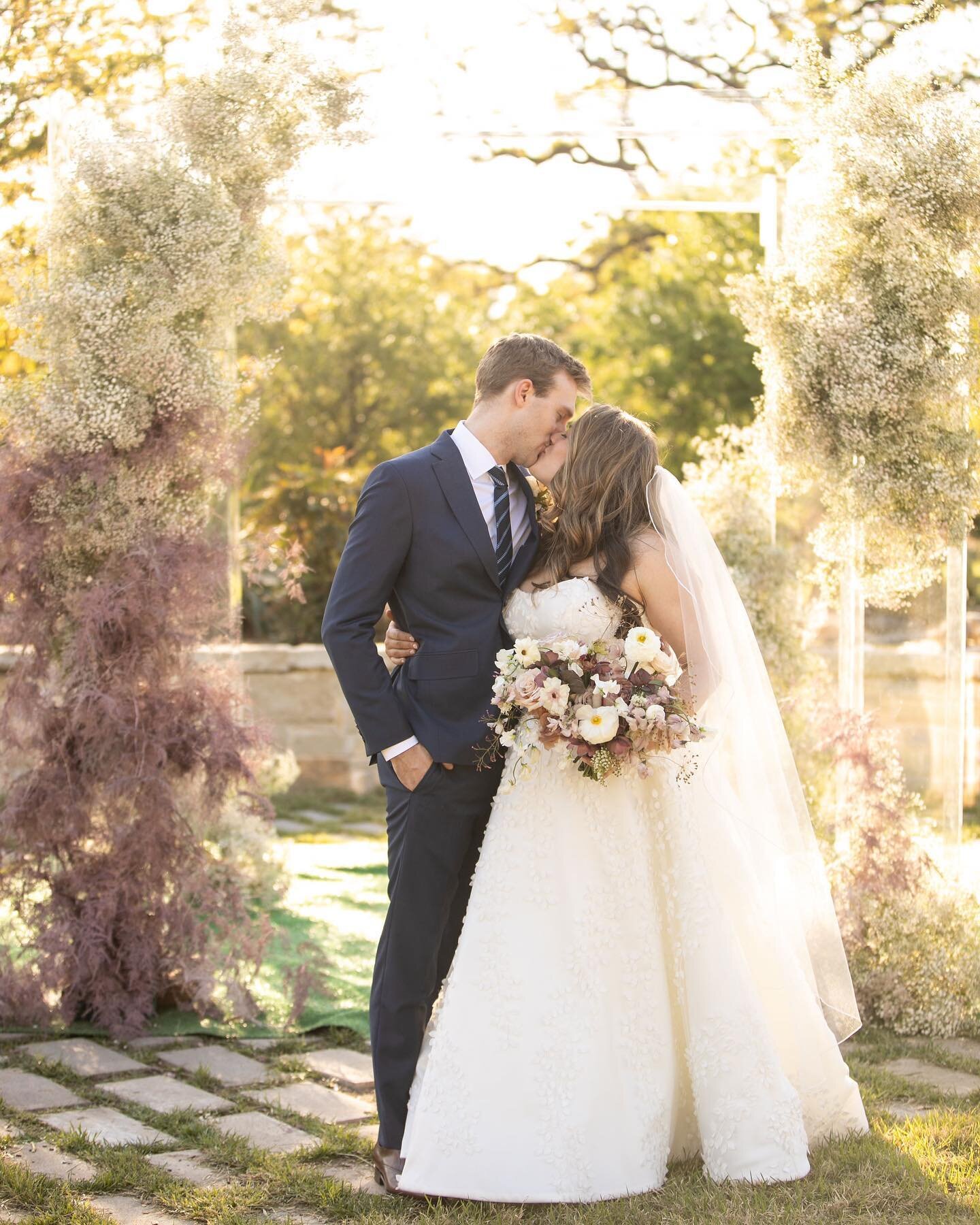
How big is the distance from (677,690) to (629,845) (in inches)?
17.0

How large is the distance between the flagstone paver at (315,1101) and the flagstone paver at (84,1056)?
0.52 metres

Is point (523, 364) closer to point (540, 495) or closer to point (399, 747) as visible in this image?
point (540, 495)

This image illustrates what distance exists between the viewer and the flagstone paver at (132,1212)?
3.23m

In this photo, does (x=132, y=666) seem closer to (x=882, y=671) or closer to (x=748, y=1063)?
(x=748, y=1063)

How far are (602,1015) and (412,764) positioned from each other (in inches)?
31.1

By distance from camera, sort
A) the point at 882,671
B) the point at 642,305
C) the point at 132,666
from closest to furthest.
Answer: the point at 132,666 → the point at 882,671 → the point at 642,305

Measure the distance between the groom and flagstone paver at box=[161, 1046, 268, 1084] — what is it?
3.31 feet

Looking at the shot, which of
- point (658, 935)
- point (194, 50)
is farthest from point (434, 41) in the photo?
point (658, 935)

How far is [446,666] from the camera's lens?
3.51 meters

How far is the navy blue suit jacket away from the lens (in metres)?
3.45

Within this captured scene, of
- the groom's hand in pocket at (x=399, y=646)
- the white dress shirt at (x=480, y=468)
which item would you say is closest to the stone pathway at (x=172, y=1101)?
the groom's hand in pocket at (x=399, y=646)

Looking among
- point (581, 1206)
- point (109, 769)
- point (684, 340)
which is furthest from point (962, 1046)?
point (684, 340)

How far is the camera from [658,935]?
3535 mm

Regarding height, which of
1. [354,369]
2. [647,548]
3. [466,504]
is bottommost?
[647,548]
